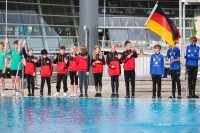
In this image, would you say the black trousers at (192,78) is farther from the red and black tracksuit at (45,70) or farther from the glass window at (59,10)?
the glass window at (59,10)

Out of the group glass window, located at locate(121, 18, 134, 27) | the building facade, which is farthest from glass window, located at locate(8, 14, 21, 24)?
glass window, located at locate(121, 18, 134, 27)

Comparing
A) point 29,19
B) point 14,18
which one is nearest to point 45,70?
point 14,18

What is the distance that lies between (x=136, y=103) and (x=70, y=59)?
3.63 m

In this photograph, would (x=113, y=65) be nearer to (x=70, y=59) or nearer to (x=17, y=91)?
(x=70, y=59)

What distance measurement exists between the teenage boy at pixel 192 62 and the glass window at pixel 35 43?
24.7 metres

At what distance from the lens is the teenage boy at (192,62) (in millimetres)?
19734

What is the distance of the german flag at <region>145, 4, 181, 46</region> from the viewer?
21750mm

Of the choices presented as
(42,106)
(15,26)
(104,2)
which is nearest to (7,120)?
(42,106)

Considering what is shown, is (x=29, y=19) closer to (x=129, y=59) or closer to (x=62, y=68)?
(x=62, y=68)

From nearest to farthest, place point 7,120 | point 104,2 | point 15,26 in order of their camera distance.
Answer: point 7,120
point 15,26
point 104,2

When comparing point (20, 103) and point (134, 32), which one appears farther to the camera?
point (134, 32)

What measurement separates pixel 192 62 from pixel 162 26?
2546mm

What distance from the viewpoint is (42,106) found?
17141 millimetres

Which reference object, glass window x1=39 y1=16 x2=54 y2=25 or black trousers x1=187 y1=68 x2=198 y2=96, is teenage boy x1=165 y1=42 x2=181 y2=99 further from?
glass window x1=39 y1=16 x2=54 y2=25
